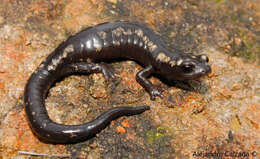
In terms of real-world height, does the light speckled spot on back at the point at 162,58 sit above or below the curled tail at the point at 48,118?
above

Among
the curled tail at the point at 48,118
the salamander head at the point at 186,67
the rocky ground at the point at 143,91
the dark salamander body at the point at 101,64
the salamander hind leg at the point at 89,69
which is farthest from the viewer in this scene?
Answer: the salamander hind leg at the point at 89,69

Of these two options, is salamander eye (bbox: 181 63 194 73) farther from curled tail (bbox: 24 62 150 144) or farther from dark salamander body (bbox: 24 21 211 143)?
curled tail (bbox: 24 62 150 144)

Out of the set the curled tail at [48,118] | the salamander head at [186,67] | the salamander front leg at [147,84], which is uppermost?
the salamander head at [186,67]

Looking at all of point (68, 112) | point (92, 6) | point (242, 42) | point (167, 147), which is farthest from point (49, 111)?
point (242, 42)

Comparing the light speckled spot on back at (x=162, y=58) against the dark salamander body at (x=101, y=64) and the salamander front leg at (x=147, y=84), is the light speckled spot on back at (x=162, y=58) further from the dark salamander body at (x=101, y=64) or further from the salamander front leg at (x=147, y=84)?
the salamander front leg at (x=147, y=84)

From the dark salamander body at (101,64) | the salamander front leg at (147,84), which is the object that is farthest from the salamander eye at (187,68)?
the salamander front leg at (147,84)

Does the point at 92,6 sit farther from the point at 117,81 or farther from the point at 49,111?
the point at 49,111
